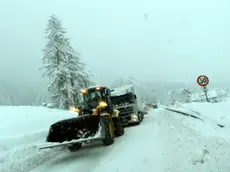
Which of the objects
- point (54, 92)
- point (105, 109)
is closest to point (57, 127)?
point (105, 109)

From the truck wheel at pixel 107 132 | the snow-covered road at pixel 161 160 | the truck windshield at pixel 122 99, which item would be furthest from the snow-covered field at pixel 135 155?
the truck windshield at pixel 122 99

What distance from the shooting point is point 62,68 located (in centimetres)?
2566

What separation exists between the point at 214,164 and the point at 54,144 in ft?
16.5

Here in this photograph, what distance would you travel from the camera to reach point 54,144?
765 cm

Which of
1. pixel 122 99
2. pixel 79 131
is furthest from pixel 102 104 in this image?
pixel 122 99

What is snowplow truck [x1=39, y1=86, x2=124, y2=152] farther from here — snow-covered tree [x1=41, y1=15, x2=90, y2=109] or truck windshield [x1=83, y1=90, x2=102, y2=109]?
snow-covered tree [x1=41, y1=15, x2=90, y2=109]

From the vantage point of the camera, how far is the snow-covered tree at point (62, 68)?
25.8m

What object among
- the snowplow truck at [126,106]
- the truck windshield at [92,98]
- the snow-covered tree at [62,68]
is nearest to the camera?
the truck windshield at [92,98]

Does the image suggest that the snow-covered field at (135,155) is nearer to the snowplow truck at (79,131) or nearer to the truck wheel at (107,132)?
the snowplow truck at (79,131)

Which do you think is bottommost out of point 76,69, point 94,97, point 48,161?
point 48,161

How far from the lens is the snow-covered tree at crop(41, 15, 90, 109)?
1016 inches

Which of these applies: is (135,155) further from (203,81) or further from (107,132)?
(203,81)

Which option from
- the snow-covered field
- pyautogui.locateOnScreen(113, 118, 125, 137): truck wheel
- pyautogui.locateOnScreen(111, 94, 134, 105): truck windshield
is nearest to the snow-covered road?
the snow-covered field

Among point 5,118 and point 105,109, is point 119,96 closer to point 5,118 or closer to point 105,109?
point 105,109
